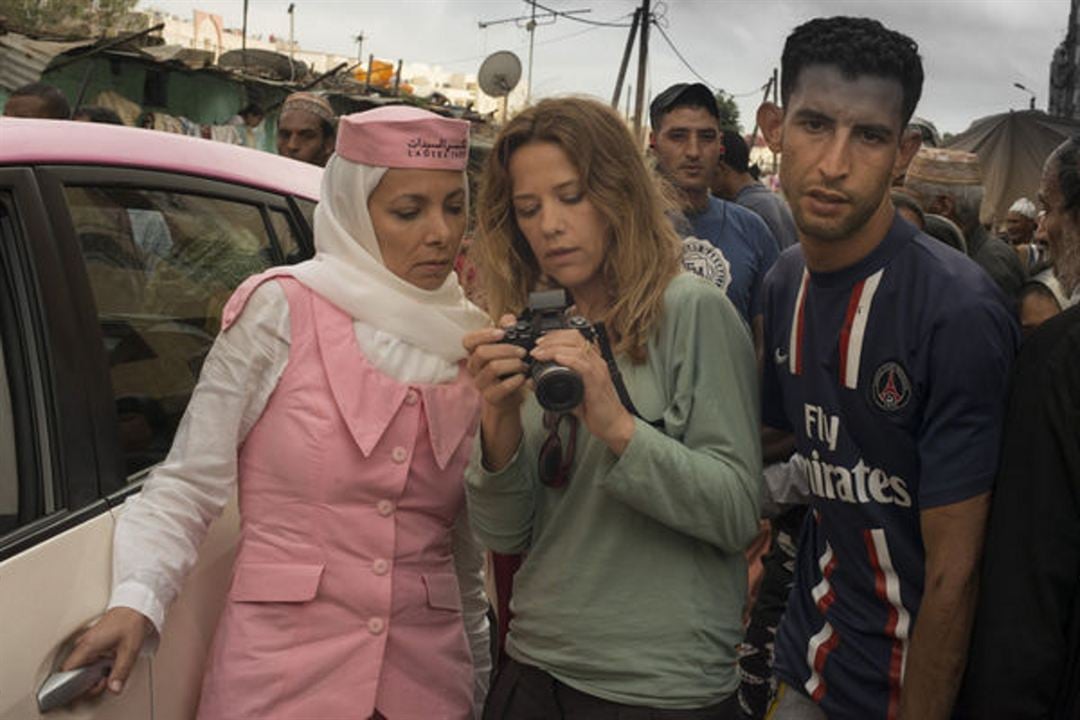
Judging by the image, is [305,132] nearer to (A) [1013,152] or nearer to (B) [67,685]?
(B) [67,685]

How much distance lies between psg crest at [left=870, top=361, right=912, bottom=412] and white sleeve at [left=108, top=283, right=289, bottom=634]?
1065mm

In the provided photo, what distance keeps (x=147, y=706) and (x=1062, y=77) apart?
1691 inches

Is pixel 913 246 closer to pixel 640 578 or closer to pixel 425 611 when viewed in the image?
pixel 640 578

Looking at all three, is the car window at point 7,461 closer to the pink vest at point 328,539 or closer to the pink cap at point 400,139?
the pink vest at point 328,539

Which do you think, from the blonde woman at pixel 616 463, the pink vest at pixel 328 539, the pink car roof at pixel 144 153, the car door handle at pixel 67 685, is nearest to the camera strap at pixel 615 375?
the blonde woman at pixel 616 463

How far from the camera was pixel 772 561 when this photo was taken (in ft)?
11.3

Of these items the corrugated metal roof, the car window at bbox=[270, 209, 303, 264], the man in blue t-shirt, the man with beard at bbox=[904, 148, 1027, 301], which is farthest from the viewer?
the corrugated metal roof

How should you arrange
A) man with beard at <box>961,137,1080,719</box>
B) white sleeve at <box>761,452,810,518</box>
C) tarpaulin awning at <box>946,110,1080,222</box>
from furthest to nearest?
tarpaulin awning at <box>946,110,1080,222</box> → white sleeve at <box>761,452,810,518</box> → man with beard at <box>961,137,1080,719</box>

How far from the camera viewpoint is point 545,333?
1.81 m

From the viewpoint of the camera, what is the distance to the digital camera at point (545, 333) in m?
1.74

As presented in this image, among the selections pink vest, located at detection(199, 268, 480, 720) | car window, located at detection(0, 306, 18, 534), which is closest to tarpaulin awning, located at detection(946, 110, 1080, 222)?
pink vest, located at detection(199, 268, 480, 720)

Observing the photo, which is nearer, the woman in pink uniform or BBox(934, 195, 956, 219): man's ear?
the woman in pink uniform

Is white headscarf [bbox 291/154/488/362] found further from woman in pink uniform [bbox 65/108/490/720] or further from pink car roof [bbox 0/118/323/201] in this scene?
pink car roof [bbox 0/118/323/201]

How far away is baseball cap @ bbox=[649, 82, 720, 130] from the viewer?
191 inches
